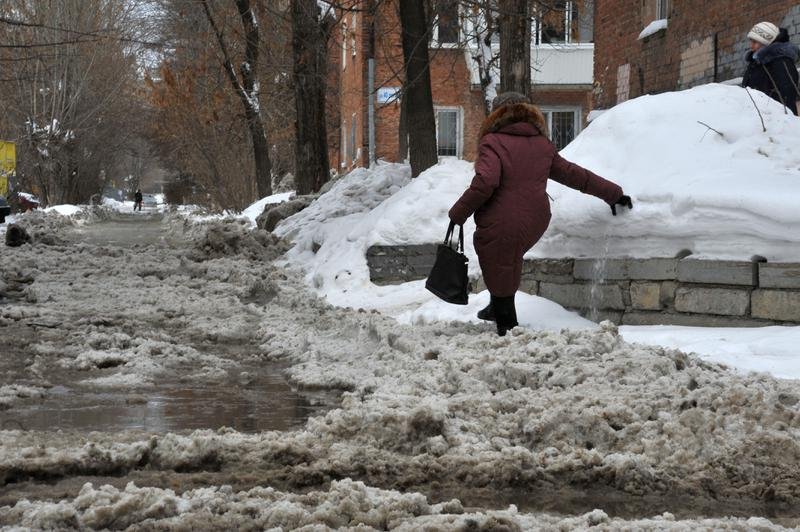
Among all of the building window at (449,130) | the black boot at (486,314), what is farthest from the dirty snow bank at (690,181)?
the building window at (449,130)

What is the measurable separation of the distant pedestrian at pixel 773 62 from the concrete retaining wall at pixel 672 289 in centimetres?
328

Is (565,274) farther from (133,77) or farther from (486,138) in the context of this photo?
(133,77)

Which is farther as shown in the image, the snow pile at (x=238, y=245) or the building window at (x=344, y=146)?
the building window at (x=344, y=146)

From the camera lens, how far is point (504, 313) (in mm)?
7453

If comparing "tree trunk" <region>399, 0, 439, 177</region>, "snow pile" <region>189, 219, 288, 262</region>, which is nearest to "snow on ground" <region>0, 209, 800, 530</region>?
"tree trunk" <region>399, 0, 439, 177</region>

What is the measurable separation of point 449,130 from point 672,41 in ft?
53.1

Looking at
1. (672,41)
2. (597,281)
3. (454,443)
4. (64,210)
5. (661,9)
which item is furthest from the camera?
(64,210)

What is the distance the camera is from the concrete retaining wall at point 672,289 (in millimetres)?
6656

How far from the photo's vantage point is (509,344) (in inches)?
263

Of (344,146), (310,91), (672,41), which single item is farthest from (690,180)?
Answer: (344,146)

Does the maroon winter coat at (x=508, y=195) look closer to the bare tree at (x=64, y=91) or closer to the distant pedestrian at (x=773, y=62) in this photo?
the distant pedestrian at (x=773, y=62)

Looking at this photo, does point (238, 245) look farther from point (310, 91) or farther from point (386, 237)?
point (386, 237)

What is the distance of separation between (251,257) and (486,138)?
859 cm

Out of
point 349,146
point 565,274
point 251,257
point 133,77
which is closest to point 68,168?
point 133,77
